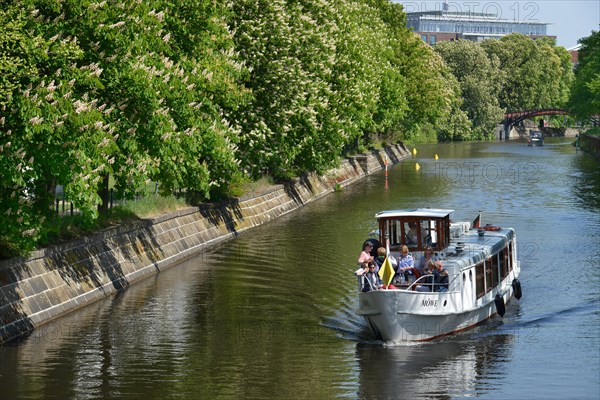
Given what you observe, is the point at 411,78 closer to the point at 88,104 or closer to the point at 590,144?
the point at 590,144

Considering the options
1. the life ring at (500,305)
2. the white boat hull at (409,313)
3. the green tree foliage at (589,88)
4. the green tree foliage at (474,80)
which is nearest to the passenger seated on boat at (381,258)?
the white boat hull at (409,313)

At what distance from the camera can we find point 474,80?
598 feet

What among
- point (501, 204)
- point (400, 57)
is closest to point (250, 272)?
point (501, 204)

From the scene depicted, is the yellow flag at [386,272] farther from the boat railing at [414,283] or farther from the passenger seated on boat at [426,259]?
the passenger seated on boat at [426,259]

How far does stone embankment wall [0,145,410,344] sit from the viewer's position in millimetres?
35688

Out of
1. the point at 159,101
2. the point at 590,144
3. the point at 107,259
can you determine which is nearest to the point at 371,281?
the point at 159,101

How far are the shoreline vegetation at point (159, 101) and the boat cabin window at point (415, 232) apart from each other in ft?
28.0

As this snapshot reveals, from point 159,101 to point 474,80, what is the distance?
14681 centimetres

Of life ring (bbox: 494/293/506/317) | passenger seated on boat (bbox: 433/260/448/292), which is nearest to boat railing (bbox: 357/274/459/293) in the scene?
passenger seated on boat (bbox: 433/260/448/292)

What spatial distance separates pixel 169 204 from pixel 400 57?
8382 centimetres

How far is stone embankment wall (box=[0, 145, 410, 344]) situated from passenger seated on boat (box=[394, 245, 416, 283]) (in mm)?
11248

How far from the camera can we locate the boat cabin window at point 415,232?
38.8 meters

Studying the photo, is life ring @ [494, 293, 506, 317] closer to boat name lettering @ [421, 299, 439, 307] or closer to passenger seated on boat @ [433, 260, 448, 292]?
passenger seated on boat @ [433, 260, 448, 292]

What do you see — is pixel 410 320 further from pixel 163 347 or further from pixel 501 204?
pixel 501 204
